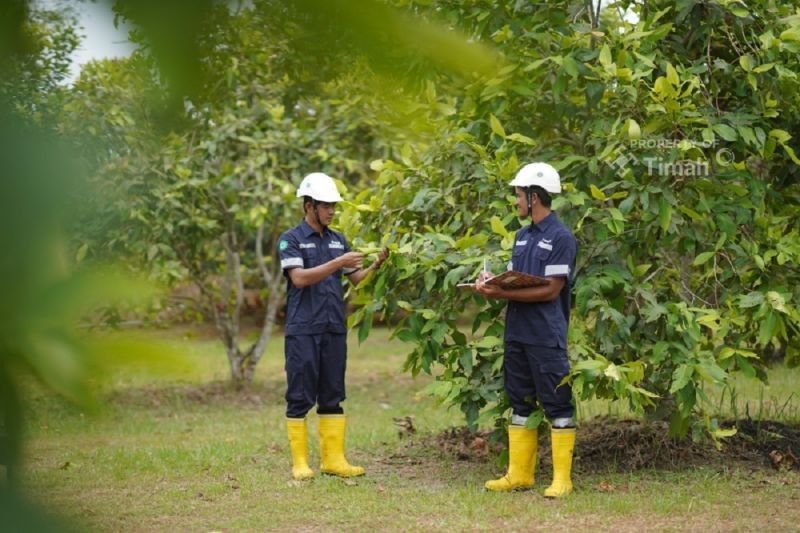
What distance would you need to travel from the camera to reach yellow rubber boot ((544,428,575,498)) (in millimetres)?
5863

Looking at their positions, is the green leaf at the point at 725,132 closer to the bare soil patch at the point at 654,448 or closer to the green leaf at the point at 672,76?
the green leaf at the point at 672,76

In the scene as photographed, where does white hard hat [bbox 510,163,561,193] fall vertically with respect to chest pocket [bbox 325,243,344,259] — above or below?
above

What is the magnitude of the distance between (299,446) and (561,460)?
1.60 metres

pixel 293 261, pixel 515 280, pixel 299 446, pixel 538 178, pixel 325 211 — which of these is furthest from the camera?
pixel 299 446

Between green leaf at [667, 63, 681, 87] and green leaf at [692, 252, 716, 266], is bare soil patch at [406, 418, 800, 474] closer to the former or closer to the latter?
green leaf at [692, 252, 716, 266]

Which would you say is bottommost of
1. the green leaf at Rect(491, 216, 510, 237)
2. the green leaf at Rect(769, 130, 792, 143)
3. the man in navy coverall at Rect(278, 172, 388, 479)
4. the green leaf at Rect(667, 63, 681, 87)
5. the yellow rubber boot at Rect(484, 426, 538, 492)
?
the yellow rubber boot at Rect(484, 426, 538, 492)

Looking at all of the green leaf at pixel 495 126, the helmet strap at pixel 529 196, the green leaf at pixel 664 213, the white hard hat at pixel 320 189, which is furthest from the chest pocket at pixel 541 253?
the white hard hat at pixel 320 189

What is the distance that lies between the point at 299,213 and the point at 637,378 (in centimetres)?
579

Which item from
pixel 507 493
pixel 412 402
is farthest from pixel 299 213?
pixel 507 493

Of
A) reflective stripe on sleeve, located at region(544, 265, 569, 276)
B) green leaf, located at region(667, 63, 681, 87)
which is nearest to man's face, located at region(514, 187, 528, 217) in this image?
reflective stripe on sleeve, located at region(544, 265, 569, 276)

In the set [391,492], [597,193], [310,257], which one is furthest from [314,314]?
[597,193]

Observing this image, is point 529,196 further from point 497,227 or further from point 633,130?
point 633,130

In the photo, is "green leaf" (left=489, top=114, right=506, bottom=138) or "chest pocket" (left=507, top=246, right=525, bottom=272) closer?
"chest pocket" (left=507, top=246, right=525, bottom=272)

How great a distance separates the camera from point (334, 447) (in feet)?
21.8
